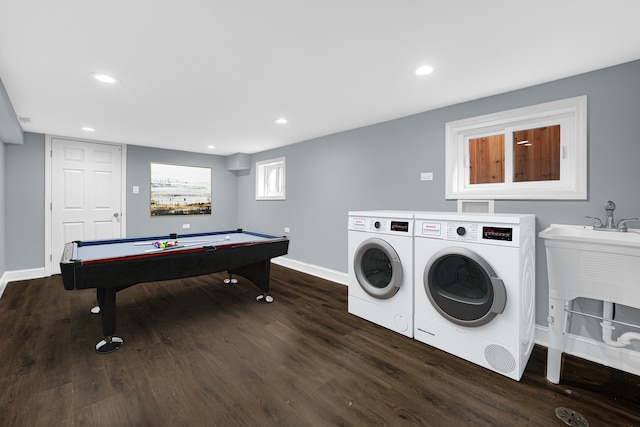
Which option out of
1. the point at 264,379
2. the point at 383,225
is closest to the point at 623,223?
the point at 383,225

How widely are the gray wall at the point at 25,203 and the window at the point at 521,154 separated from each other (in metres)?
5.74

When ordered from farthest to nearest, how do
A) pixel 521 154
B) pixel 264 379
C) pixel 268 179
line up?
pixel 268 179 < pixel 521 154 < pixel 264 379

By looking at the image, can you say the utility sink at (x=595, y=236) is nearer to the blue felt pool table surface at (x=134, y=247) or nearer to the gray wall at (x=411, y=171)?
the gray wall at (x=411, y=171)

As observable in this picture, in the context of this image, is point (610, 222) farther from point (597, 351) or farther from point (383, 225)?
point (383, 225)

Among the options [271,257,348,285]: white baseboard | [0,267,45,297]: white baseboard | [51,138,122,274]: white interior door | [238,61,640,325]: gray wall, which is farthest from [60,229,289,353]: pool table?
[0,267,45,297]: white baseboard

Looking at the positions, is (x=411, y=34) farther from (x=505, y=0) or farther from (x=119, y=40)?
(x=119, y=40)

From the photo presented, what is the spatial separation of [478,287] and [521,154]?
1.39 m

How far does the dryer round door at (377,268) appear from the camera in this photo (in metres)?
2.54

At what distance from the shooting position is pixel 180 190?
5695 millimetres

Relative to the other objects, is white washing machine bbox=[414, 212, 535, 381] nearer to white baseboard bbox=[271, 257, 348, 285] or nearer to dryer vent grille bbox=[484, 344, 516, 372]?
dryer vent grille bbox=[484, 344, 516, 372]

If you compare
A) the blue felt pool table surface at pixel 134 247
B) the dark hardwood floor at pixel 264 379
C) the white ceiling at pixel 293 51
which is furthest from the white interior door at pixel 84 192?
the blue felt pool table surface at pixel 134 247

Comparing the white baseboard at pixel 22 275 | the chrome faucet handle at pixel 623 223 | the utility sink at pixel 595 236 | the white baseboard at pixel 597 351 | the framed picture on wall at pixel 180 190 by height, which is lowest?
the white baseboard at pixel 597 351

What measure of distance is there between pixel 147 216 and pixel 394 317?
15.9 feet

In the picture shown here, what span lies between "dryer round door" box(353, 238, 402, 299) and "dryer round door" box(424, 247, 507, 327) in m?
0.30
